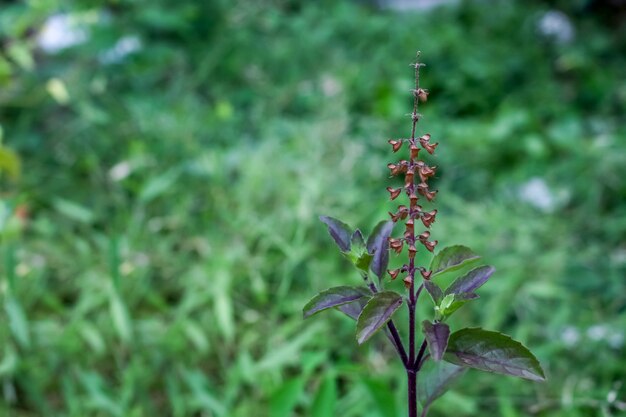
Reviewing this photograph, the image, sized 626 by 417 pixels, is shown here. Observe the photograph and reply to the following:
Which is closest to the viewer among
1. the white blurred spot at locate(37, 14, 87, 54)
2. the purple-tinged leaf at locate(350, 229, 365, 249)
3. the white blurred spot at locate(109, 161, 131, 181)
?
the purple-tinged leaf at locate(350, 229, 365, 249)

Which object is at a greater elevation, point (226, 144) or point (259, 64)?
point (259, 64)

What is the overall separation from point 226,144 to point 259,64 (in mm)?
552

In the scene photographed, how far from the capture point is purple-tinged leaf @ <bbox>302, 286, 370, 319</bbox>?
2.42 ft

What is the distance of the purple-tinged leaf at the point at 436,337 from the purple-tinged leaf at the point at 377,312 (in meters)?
0.03

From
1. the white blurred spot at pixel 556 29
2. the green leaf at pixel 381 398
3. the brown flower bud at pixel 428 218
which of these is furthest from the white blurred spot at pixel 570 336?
the white blurred spot at pixel 556 29

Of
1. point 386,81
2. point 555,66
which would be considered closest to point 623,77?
point 555,66

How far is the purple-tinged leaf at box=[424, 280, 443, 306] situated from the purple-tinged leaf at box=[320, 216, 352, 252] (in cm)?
11

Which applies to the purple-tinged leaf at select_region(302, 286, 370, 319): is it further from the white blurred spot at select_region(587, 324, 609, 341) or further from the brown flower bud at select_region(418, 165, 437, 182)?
the white blurred spot at select_region(587, 324, 609, 341)

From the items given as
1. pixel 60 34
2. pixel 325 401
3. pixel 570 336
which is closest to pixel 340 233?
pixel 325 401

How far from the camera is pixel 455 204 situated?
2.19m

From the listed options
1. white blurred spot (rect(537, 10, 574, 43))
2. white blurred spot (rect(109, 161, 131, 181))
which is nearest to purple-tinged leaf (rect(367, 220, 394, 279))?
white blurred spot (rect(109, 161, 131, 181))

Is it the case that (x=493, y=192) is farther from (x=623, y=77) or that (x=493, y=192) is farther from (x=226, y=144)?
(x=623, y=77)

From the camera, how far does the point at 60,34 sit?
102 inches

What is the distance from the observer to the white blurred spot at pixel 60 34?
2539 millimetres
